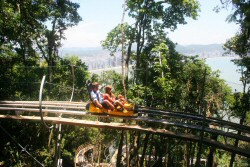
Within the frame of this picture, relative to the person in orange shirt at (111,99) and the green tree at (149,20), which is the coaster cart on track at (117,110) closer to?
the person in orange shirt at (111,99)

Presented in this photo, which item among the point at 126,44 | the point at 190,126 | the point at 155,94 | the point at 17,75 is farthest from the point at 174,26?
the point at 190,126

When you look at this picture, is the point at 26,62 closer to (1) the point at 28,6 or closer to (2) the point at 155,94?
(1) the point at 28,6

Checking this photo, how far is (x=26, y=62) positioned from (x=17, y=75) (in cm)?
172

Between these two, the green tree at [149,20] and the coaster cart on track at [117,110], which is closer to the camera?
the coaster cart on track at [117,110]

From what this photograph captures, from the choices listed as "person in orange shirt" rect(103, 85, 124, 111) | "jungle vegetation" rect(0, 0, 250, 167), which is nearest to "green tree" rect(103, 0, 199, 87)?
"jungle vegetation" rect(0, 0, 250, 167)

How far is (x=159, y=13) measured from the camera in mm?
19656

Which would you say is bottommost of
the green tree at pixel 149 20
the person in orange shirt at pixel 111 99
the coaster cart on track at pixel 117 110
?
the coaster cart on track at pixel 117 110

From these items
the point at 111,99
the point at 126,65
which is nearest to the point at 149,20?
the point at 126,65

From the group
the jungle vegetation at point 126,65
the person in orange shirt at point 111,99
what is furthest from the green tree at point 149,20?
the person in orange shirt at point 111,99

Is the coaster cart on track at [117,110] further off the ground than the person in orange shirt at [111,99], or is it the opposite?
the person in orange shirt at [111,99]

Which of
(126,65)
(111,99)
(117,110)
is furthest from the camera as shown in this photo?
(126,65)

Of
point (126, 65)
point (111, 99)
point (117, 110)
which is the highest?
point (126, 65)

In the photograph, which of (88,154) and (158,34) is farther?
(88,154)

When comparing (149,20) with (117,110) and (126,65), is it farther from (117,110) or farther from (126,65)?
(117,110)
